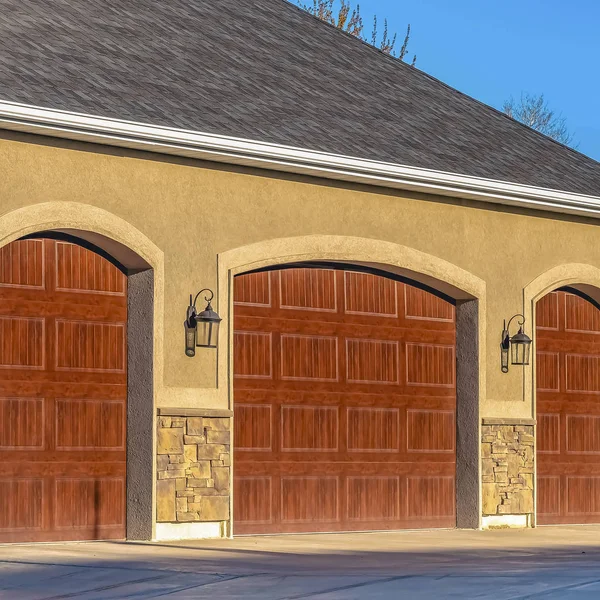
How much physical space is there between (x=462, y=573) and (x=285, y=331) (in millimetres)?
5898

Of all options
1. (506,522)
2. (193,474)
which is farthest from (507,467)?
(193,474)

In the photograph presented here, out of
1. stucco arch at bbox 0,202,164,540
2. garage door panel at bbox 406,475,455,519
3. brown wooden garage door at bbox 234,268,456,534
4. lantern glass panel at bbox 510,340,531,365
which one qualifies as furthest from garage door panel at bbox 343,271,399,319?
stucco arch at bbox 0,202,164,540

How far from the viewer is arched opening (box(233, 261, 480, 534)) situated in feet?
53.2

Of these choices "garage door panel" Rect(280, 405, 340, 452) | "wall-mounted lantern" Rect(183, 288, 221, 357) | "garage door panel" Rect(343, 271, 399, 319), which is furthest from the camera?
"garage door panel" Rect(343, 271, 399, 319)

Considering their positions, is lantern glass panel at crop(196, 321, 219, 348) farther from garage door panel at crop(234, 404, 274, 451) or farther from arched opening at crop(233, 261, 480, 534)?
garage door panel at crop(234, 404, 274, 451)

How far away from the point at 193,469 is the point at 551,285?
6365 millimetres

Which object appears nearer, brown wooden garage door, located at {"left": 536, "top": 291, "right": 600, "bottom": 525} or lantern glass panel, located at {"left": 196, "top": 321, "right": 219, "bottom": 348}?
lantern glass panel, located at {"left": 196, "top": 321, "right": 219, "bottom": 348}

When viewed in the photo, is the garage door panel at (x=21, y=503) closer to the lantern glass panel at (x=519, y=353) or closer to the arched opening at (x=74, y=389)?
the arched opening at (x=74, y=389)

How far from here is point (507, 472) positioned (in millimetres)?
18234

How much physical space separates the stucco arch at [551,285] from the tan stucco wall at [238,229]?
0.04m

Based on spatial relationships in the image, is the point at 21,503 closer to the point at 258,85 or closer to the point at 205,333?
the point at 205,333

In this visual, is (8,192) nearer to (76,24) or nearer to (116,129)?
(116,129)

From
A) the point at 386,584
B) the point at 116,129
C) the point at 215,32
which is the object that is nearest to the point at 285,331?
the point at 116,129

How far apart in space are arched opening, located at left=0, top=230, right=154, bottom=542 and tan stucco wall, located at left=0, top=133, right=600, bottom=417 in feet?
1.12
